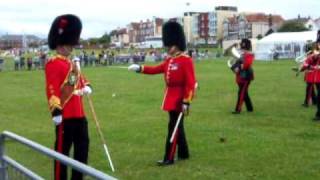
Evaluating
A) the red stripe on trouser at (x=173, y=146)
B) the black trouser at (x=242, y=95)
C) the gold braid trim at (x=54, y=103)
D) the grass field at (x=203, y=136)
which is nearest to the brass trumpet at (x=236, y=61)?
the black trouser at (x=242, y=95)

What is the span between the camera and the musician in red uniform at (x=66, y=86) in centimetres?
744

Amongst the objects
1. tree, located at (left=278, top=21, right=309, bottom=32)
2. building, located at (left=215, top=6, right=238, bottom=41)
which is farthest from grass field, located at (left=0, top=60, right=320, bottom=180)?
building, located at (left=215, top=6, right=238, bottom=41)

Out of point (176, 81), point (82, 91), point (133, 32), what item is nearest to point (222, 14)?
point (133, 32)

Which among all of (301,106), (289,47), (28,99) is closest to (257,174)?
(301,106)

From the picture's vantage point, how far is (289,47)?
6228 cm

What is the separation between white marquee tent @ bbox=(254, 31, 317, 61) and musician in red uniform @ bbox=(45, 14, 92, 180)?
5385 cm

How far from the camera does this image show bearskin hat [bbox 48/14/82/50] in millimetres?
7715

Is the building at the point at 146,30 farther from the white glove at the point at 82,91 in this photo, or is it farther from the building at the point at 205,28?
the white glove at the point at 82,91

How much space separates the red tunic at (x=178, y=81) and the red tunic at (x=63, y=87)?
1.83m

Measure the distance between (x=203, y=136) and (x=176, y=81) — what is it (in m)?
2.92

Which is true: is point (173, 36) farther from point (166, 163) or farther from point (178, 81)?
point (166, 163)

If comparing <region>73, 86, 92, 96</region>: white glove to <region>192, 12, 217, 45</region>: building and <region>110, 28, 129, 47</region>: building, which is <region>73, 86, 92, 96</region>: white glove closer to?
<region>192, 12, 217, 45</region>: building

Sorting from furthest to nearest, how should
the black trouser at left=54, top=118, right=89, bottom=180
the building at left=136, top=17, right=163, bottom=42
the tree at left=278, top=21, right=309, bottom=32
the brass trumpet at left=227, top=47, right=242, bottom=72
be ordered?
the building at left=136, top=17, right=163, bottom=42 < the tree at left=278, top=21, right=309, bottom=32 < the brass trumpet at left=227, top=47, right=242, bottom=72 < the black trouser at left=54, top=118, right=89, bottom=180

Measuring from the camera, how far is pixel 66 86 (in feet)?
25.0
